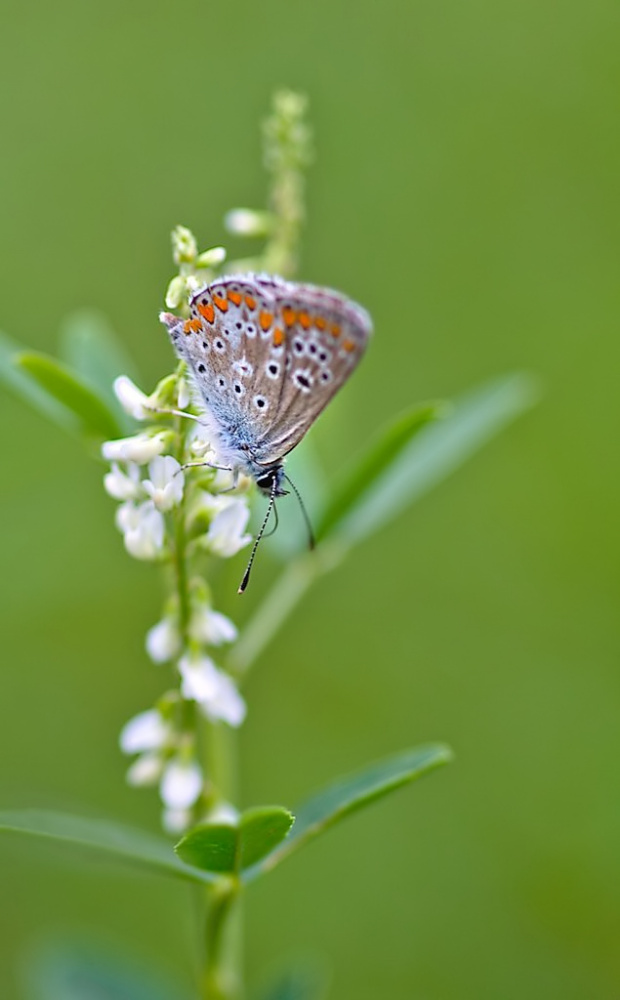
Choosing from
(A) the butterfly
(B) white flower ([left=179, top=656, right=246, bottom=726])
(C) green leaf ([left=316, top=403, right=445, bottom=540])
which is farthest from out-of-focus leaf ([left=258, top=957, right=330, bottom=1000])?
(C) green leaf ([left=316, top=403, right=445, bottom=540])

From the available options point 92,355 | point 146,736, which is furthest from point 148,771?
point 92,355

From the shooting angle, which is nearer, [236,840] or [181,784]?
[236,840]

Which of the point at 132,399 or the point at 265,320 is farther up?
the point at 265,320

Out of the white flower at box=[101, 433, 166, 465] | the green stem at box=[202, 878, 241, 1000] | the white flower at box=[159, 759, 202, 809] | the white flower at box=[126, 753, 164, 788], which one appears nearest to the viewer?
the white flower at box=[101, 433, 166, 465]

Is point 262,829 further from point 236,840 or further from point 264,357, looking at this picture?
point 264,357

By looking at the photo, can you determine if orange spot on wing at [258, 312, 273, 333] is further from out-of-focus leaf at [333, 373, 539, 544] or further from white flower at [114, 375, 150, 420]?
out-of-focus leaf at [333, 373, 539, 544]

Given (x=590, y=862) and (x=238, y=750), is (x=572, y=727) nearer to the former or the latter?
(x=590, y=862)

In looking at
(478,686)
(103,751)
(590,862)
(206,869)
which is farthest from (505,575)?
(206,869)
